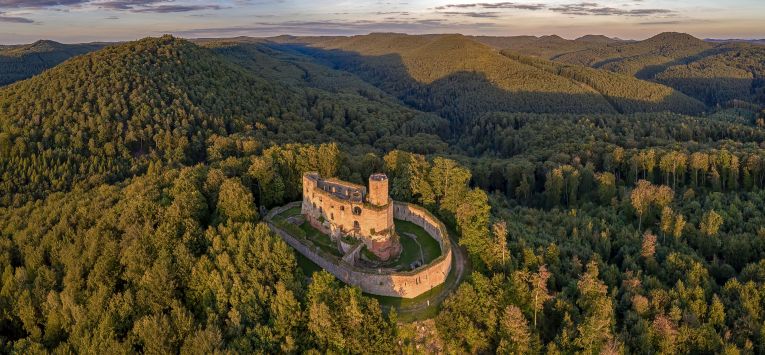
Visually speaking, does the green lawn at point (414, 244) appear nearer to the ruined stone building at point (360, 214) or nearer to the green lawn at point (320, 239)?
the ruined stone building at point (360, 214)

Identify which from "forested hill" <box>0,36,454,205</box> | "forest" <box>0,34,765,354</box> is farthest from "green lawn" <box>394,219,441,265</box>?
"forested hill" <box>0,36,454,205</box>

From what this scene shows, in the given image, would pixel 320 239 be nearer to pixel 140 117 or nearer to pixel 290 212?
pixel 290 212

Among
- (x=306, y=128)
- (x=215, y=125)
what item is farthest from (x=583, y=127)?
(x=215, y=125)

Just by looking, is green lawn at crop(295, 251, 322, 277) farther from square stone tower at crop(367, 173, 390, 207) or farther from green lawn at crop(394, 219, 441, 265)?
green lawn at crop(394, 219, 441, 265)

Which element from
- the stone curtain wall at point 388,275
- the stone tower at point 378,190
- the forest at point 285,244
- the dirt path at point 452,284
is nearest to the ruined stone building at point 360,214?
the stone tower at point 378,190

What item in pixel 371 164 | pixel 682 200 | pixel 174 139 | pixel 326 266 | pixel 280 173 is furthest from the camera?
pixel 174 139

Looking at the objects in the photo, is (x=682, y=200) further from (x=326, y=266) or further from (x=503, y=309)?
(x=326, y=266)
